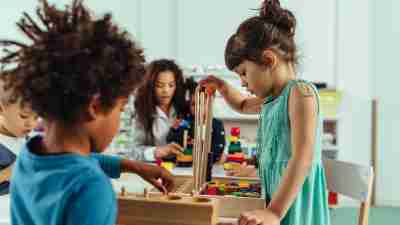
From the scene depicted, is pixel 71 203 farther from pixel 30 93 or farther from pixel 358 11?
pixel 358 11

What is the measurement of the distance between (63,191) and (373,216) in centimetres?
278

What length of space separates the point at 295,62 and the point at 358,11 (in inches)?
95.5

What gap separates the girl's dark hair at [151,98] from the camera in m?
1.94

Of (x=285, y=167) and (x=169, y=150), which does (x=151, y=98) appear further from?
(x=285, y=167)

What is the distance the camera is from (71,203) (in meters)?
0.53

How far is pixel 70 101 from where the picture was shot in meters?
0.55

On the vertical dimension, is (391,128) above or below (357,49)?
below

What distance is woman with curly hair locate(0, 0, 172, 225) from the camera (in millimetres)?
541

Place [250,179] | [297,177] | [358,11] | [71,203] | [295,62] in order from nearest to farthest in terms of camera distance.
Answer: [71,203], [297,177], [295,62], [250,179], [358,11]

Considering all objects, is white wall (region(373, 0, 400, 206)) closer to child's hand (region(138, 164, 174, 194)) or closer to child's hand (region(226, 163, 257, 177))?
child's hand (region(226, 163, 257, 177))

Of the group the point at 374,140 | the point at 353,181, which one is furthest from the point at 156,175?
the point at 374,140

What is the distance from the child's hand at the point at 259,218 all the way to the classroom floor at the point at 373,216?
218cm

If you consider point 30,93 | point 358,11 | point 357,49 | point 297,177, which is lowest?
point 297,177

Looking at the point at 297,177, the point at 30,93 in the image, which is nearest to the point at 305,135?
the point at 297,177
